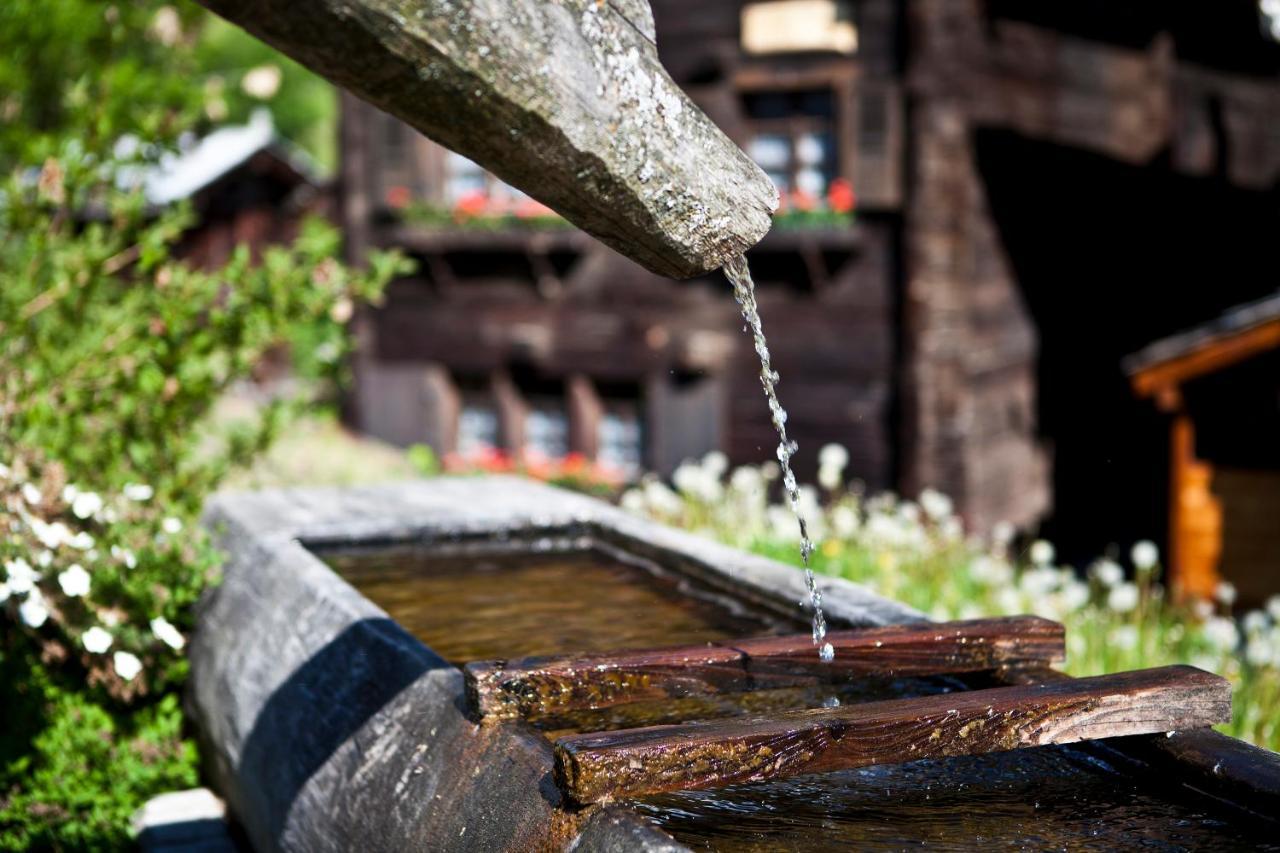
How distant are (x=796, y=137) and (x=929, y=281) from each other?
63.0 inches

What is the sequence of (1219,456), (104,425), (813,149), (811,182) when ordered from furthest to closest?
1. (811,182)
2. (813,149)
3. (1219,456)
4. (104,425)

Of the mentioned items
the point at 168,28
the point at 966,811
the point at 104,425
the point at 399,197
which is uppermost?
the point at 168,28

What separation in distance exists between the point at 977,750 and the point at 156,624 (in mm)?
2553

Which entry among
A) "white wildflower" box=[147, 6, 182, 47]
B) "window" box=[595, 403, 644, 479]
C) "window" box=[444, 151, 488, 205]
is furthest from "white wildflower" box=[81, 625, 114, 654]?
"window" box=[444, 151, 488, 205]

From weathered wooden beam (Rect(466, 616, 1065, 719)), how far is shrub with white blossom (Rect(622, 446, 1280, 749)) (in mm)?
2108

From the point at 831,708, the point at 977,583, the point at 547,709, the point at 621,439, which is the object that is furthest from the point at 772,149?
the point at 831,708

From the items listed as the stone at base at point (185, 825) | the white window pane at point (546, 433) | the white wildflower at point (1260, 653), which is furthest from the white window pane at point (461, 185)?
the stone at base at point (185, 825)

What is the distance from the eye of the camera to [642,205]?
7.64ft

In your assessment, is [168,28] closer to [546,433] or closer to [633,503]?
[546,433]

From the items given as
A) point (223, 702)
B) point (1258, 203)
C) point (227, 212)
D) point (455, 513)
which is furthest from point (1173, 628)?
point (227, 212)

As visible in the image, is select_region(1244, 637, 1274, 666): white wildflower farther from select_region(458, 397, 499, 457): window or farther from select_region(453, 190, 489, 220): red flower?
select_region(458, 397, 499, 457): window

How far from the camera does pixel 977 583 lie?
643 cm

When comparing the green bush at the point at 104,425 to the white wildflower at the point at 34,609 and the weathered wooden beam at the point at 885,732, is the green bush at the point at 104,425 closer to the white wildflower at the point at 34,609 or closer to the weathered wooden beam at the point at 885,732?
the white wildflower at the point at 34,609

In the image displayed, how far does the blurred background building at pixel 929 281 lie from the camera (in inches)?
412
